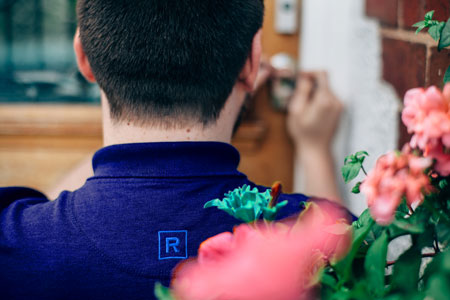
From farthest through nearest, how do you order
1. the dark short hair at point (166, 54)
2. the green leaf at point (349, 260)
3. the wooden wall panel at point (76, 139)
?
the wooden wall panel at point (76, 139), the dark short hair at point (166, 54), the green leaf at point (349, 260)

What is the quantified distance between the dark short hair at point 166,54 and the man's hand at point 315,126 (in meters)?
0.73

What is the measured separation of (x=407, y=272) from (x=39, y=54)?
158 cm

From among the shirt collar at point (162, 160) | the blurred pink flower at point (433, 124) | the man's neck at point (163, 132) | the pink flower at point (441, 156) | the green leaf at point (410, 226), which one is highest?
the blurred pink flower at point (433, 124)

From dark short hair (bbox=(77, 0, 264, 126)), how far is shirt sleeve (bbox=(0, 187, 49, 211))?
0.18 meters

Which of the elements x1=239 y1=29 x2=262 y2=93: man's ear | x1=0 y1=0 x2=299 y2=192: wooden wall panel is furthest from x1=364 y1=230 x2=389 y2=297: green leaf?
x1=0 y1=0 x2=299 y2=192: wooden wall panel

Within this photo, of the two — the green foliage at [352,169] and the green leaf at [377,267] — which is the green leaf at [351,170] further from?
the green leaf at [377,267]

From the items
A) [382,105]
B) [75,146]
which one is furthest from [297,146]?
[75,146]

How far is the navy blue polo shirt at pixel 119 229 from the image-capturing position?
2.34 ft

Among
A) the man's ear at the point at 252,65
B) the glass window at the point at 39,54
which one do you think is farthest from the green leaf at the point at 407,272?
the glass window at the point at 39,54

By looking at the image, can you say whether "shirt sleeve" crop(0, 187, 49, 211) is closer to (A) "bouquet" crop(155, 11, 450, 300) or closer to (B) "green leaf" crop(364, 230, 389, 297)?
(A) "bouquet" crop(155, 11, 450, 300)

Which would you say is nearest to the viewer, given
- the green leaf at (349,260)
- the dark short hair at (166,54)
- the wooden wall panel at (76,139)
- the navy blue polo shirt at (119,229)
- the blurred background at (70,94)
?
the green leaf at (349,260)

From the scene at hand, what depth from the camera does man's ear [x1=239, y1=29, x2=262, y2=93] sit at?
3.10ft

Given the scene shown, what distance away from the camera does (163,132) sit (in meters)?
0.83

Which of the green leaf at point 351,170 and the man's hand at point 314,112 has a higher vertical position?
the green leaf at point 351,170
